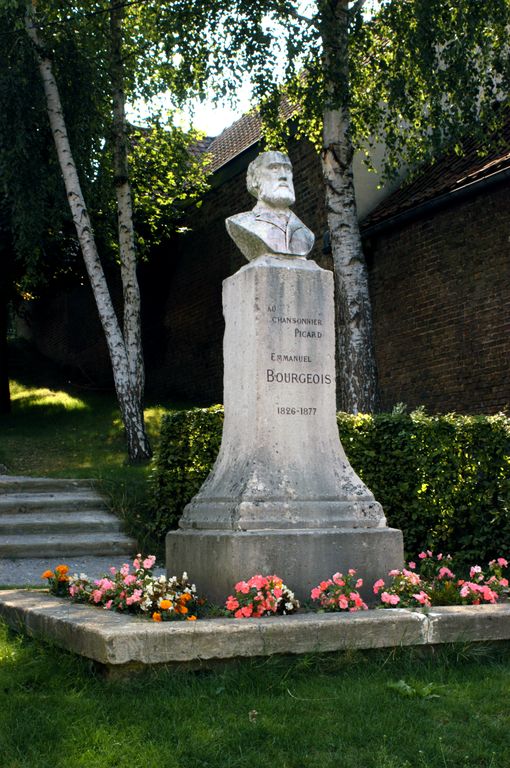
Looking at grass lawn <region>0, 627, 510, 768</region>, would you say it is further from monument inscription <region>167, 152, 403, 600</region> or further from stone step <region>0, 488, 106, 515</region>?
stone step <region>0, 488, 106, 515</region>

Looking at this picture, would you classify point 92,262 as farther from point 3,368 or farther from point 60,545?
point 3,368

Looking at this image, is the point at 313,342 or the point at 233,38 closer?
the point at 313,342

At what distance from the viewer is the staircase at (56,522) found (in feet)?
34.0

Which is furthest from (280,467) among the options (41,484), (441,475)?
(41,484)

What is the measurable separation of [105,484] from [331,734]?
27.4 ft

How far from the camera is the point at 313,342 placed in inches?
261

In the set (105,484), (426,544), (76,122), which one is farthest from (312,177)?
(426,544)

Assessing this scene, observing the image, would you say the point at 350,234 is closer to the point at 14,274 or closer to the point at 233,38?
the point at 233,38

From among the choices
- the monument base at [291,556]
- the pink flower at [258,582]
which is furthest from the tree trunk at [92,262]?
the pink flower at [258,582]

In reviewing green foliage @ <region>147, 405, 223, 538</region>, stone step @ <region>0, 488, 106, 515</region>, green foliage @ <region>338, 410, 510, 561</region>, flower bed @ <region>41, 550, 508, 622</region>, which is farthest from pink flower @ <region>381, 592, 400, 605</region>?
stone step @ <region>0, 488, 106, 515</region>

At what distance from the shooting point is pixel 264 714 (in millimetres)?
4332

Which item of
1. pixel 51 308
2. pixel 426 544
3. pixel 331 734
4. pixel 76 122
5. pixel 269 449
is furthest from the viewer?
pixel 51 308

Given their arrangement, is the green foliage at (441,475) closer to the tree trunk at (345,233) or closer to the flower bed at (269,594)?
the tree trunk at (345,233)

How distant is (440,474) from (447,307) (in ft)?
17.6
